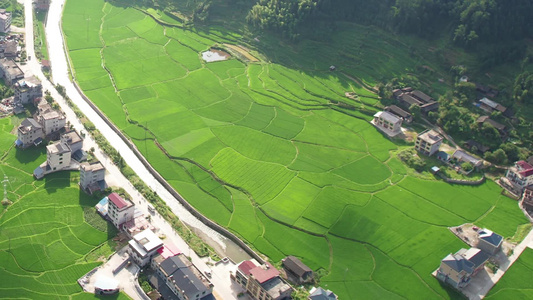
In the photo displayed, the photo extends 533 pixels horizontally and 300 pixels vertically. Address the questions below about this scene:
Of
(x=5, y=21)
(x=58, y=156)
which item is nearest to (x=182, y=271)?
(x=58, y=156)

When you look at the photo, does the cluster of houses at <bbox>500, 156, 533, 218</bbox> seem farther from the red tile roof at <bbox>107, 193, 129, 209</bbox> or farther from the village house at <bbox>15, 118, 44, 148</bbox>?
the village house at <bbox>15, 118, 44, 148</bbox>

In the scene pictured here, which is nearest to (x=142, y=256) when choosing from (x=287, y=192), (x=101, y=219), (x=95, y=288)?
(x=95, y=288)

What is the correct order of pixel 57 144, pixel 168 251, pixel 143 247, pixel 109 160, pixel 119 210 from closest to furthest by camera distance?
pixel 143 247
pixel 168 251
pixel 119 210
pixel 57 144
pixel 109 160

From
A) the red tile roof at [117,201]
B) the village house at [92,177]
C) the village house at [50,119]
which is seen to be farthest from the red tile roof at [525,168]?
the village house at [50,119]

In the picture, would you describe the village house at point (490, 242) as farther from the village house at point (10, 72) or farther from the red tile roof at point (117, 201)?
the village house at point (10, 72)

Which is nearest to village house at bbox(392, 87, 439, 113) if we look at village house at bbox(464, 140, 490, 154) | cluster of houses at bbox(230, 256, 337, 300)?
village house at bbox(464, 140, 490, 154)

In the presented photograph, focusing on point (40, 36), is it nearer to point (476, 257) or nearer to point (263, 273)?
point (263, 273)

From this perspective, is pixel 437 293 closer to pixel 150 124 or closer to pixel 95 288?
pixel 95 288
